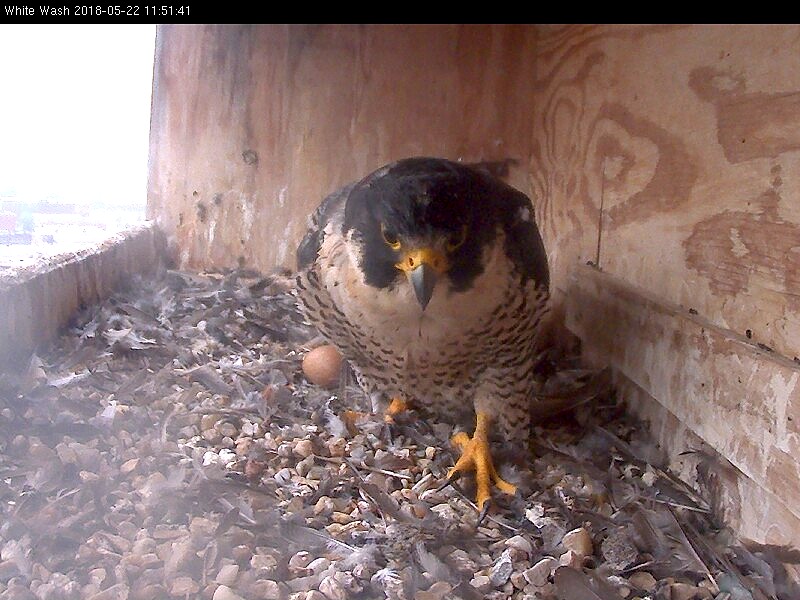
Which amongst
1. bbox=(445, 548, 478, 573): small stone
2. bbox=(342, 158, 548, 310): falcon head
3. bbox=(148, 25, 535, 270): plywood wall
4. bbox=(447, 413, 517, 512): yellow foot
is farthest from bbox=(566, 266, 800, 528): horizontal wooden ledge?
bbox=(148, 25, 535, 270): plywood wall

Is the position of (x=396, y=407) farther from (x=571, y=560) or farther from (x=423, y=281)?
(x=571, y=560)

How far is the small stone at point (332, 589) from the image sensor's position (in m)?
1.36

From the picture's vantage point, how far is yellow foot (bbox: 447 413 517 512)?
1.93 metres

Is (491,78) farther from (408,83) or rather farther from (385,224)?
(385,224)

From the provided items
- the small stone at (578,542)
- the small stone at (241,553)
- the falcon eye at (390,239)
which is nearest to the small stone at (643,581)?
the small stone at (578,542)

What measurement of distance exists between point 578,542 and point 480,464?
1.49 ft

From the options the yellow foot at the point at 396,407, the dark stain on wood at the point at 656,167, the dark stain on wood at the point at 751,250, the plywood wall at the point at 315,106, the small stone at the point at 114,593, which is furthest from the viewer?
the plywood wall at the point at 315,106

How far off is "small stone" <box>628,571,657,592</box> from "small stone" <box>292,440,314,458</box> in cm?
88

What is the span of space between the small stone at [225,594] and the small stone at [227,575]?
0.03 meters

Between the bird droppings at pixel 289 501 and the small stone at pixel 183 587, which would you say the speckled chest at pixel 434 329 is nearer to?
the bird droppings at pixel 289 501

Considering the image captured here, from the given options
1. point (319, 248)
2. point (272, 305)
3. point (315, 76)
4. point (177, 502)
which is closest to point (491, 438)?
point (319, 248)

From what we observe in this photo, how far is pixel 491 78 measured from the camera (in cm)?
345

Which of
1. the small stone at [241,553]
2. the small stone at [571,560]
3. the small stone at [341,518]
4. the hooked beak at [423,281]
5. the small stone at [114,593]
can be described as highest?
the hooked beak at [423,281]

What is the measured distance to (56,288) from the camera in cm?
234
